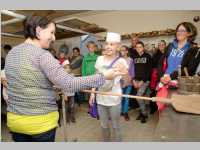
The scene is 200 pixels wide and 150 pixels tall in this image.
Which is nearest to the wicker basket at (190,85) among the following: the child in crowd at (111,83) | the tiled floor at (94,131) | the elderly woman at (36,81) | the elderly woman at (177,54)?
the elderly woman at (177,54)

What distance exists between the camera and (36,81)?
0.90 m

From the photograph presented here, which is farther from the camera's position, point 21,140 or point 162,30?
point 162,30

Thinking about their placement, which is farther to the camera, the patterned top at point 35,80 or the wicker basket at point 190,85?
the wicker basket at point 190,85

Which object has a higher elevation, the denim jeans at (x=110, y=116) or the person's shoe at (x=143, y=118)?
the denim jeans at (x=110, y=116)

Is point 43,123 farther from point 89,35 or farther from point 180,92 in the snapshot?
point 89,35

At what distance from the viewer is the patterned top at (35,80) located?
2.83 ft

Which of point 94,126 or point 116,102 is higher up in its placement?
point 116,102

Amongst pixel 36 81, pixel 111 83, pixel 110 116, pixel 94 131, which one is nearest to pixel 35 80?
pixel 36 81

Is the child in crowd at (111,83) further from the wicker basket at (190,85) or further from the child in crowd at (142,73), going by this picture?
the child in crowd at (142,73)

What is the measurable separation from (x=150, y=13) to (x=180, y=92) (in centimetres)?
323

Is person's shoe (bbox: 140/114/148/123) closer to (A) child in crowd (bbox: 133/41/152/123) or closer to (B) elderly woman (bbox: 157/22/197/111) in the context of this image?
(A) child in crowd (bbox: 133/41/152/123)

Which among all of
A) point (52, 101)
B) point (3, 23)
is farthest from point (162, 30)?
point (52, 101)

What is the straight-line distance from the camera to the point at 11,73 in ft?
3.04

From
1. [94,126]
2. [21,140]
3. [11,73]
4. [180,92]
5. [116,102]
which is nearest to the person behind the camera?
[11,73]
